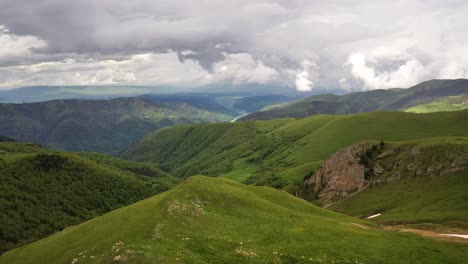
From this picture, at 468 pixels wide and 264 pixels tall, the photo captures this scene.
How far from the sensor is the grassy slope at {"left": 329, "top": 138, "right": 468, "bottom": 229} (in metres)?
87.5

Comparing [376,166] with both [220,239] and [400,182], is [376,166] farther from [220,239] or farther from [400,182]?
[220,239]

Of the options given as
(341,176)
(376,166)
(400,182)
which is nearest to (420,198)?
(400,182)

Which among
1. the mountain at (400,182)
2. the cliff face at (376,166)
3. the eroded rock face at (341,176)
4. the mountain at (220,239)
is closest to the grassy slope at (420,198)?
the mountain at (400,182)

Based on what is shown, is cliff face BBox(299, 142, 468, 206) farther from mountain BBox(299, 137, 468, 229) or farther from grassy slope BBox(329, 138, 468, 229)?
grassy slope BBox(329, 138, 468, 229)

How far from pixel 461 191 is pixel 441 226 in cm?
2589

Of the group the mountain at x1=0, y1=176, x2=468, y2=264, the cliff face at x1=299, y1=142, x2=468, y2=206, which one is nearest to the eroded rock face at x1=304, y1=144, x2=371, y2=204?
the cliff face at x1=299, y1=142, x2=468, y2=206

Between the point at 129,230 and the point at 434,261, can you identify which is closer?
the point at 434,261

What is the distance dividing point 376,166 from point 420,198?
1596 inches

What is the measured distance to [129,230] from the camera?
194ft

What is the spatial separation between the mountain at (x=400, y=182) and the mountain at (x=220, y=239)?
2852cm

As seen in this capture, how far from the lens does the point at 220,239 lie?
55875mm

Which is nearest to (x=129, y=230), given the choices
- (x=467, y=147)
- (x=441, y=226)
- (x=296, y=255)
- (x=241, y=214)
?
(x=241, y=214)

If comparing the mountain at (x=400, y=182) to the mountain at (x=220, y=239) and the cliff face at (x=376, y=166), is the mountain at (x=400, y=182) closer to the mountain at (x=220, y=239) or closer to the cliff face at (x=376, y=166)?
the cliff face at (x=376, y=166)

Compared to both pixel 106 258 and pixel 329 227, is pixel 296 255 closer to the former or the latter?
pixel 329 227
